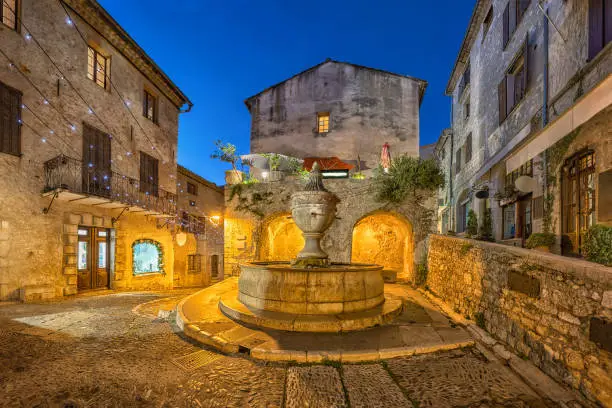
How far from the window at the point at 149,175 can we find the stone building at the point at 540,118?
13641mm

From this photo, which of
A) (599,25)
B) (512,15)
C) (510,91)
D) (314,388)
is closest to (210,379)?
(314,388)

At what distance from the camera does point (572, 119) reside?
4977 millimetres

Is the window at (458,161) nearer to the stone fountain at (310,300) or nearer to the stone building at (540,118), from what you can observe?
the stone building at (540,118)

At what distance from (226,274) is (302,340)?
31.7ft

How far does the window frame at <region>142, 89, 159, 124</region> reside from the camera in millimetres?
13780

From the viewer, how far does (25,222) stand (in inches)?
329

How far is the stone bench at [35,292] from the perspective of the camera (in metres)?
8.17

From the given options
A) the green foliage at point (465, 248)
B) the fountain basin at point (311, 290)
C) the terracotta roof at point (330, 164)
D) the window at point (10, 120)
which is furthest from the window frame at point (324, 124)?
the fountain basin at point (311, 290)

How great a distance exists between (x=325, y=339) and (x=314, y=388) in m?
1.33

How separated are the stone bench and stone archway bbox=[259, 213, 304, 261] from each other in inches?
298

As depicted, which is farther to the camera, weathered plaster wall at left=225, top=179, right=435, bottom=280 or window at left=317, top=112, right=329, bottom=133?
window at left=317, top=112, right=329, bottom=133

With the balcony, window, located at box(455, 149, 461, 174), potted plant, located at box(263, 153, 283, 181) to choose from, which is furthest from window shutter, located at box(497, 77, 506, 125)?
the balcony

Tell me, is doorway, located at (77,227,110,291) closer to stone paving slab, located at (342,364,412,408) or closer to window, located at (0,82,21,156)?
window, located at (0,82,21,156)

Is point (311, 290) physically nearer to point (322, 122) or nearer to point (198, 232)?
point (198, 232)
